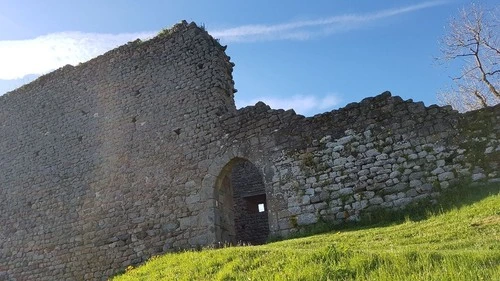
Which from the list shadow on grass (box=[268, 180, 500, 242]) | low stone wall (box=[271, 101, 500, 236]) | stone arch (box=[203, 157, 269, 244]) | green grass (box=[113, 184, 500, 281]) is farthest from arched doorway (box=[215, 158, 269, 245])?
green grass (box=[113, 184, 500, 281])

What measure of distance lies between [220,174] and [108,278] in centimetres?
391

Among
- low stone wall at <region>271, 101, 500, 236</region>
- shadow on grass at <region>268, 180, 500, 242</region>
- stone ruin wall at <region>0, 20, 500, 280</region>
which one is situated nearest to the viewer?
shadow on grass at <region>268, 180, 500, 242</region>

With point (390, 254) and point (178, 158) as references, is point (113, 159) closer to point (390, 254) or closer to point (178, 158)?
point (178, 158)

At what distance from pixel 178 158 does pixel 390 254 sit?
740cm

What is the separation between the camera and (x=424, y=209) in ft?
30.1

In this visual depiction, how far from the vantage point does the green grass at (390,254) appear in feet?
17.4

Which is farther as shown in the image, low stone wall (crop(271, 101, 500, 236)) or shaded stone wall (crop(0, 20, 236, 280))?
shaded stone wall (crop(0, 20, 236, 280))

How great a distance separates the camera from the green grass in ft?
17.4

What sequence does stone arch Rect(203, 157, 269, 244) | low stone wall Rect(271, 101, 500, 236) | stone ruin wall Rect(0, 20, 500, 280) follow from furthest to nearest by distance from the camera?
stone arch Rect(203, 157, 269, 244)
stone ruin wall Rect(0, 20, 500, 280)
low stone wall Rect(271, 101, 500, 236)

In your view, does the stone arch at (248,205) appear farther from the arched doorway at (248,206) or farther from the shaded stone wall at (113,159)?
the shaded stone wall at (113,159)

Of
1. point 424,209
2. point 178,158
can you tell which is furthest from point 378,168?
point 178,158

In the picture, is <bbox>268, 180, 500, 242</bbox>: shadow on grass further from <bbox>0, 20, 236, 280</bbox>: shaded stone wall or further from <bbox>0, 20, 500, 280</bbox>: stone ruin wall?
<bbox>0, 20, 236, 280</bbox>: shaded stone wall

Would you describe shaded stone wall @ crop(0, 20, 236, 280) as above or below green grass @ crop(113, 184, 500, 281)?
above

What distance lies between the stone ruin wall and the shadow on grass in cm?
19
